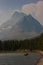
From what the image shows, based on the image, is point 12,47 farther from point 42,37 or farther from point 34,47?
point 42,37

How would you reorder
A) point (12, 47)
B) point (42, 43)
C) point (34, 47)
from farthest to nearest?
point (12, 47) < point (34, 47) < point (42, 43)

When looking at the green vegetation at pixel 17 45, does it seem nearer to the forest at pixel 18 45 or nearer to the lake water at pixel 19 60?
the forest at pixel 18 45

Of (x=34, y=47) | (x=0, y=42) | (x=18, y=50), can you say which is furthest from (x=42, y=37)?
(x=0, y=42)

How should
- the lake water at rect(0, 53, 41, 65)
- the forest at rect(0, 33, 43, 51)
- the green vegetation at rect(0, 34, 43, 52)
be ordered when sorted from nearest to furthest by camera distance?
the lake water at rect(0, 53, 41, 65), the green vegetation at rect(0, 34, 43, 52), the forest at rect(0, 33, 43, 51)

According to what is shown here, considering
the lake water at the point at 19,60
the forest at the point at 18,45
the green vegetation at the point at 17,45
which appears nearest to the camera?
the lake water at the point at 19,60

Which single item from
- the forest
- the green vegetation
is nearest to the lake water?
the green vegetation

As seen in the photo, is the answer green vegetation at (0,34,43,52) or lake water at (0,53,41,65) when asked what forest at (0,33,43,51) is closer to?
green vegetation at (0,34,43,52)

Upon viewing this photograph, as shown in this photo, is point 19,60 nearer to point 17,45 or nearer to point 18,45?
point 18,45

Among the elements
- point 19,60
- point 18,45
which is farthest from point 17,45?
point 19,60

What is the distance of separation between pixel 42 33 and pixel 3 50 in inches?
809

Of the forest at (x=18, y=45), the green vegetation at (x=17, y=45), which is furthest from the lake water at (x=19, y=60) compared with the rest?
the forest at (x=18, y=45)

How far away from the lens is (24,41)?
10831 centimetres

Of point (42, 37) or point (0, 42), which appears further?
point (0, 42)

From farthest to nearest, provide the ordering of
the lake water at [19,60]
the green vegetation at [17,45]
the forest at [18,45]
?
the forest at [18,45]
the green vegetation at [17,45]
the lake water at [19,60]
